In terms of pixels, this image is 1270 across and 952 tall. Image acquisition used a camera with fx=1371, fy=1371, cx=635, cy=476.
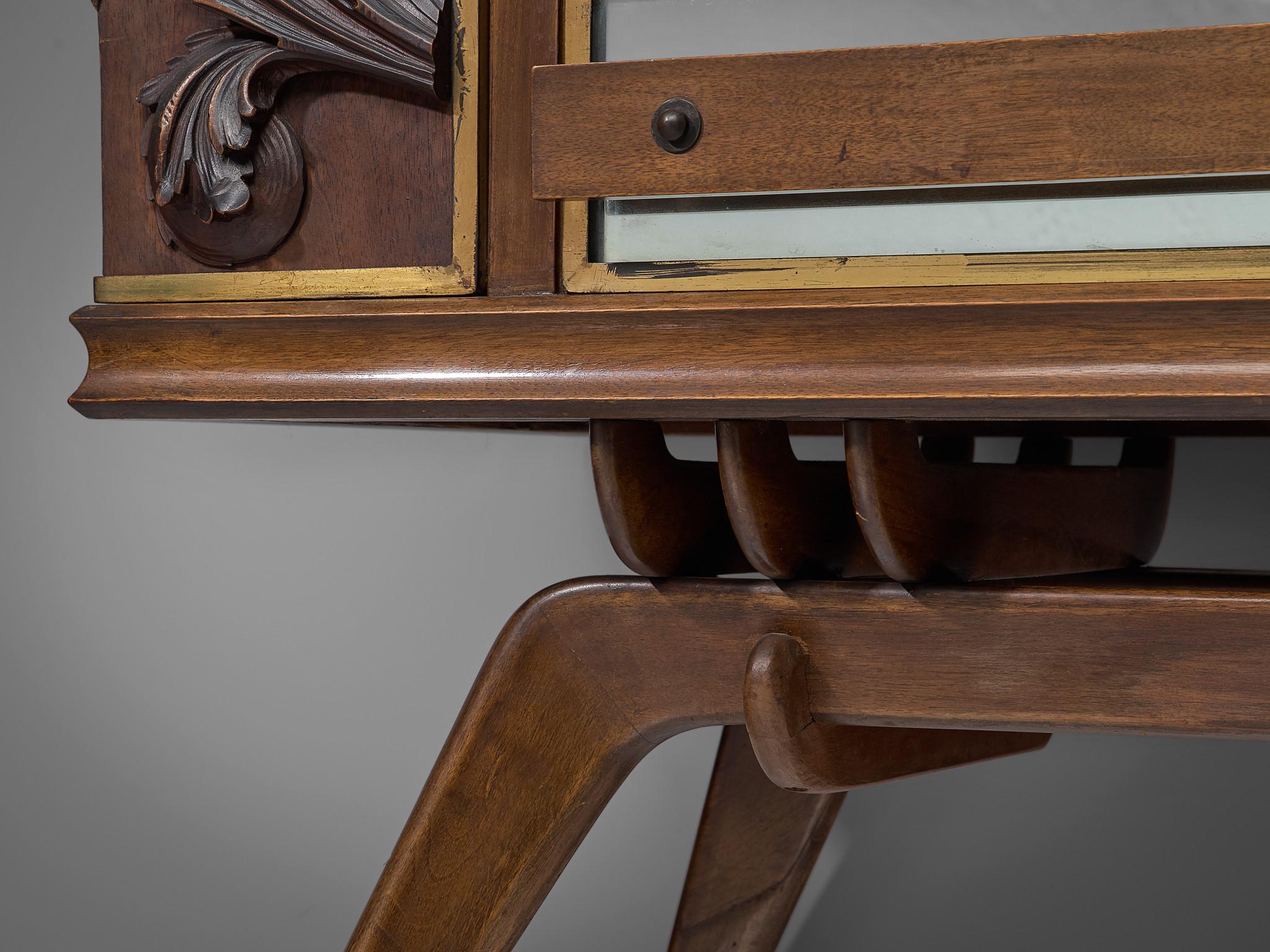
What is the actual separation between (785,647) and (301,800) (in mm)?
670

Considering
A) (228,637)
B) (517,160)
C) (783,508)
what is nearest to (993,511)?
→ (783,508)

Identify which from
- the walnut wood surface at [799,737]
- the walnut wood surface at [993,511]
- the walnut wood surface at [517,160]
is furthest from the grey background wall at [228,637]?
the walnut wood surface at [517,160]

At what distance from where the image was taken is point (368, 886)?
0.96 metres

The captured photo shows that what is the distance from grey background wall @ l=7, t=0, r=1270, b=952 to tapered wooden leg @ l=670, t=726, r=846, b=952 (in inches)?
7.4

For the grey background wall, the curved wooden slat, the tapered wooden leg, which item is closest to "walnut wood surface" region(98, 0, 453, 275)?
the curved wooden slat

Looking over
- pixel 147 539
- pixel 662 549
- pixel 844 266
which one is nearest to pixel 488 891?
pixel 662 549

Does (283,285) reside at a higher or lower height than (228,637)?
higher

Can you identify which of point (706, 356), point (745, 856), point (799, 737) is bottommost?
point (745, 856)

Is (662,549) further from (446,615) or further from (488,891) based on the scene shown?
(446,615)

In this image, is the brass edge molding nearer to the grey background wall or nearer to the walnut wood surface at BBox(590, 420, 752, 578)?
the walnut wood surface at BBox(590, 420, 752, 578)

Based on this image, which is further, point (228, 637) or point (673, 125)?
point (228, 637)

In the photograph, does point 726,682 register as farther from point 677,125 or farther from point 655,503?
point 677,125

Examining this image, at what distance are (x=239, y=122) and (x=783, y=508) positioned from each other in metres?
0.21

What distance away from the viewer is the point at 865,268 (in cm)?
37
